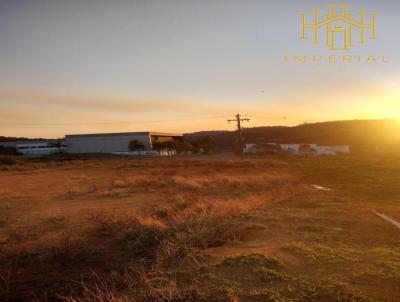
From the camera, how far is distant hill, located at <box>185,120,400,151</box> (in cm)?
11318

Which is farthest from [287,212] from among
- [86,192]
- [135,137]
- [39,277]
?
[135,137]

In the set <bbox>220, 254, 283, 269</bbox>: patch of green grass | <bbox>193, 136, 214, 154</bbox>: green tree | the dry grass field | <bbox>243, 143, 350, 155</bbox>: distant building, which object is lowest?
<bbox>243, 143, 350, 155</bbox>: distant building

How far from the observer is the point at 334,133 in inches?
5226

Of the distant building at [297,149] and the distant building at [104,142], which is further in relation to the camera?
the distant building at [104,142]

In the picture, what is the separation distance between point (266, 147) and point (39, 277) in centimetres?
8120

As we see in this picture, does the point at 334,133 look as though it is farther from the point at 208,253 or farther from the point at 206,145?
the point at 208,253

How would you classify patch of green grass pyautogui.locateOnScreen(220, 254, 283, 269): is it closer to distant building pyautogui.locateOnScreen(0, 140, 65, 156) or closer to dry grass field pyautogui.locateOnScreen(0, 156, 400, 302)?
dry grass field pyautogui.locateOnScreen(0, 156, 400, 302)

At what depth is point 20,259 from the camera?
8.27 m

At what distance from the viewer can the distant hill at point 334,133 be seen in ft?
371

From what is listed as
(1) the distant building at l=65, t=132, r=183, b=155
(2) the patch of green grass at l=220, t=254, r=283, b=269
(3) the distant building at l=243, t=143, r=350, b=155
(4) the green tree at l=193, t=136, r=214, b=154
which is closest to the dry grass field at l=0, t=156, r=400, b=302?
(2) the patch of green grass at l=220, t=254, r=283, b=269

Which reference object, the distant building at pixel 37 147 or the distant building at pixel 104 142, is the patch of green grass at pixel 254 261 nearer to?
the distant building at pixel 104 142

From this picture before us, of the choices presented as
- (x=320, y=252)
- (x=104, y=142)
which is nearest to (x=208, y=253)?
(x=320, y=252)

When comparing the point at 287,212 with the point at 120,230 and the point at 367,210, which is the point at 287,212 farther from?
the point at 120,230

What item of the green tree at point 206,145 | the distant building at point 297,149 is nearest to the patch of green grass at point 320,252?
the distant building at point 297,149
